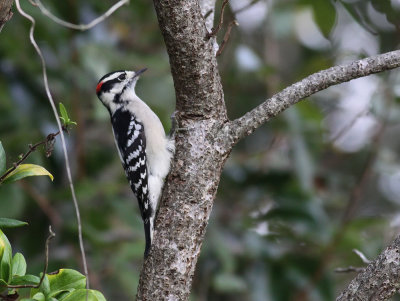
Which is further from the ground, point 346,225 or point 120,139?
point 120,139

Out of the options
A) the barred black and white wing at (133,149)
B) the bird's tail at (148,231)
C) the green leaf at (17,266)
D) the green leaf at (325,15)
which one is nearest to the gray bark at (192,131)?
the bird's tail at (148,231)

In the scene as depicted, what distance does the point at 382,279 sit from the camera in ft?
7.25

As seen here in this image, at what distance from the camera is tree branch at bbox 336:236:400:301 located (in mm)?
2205

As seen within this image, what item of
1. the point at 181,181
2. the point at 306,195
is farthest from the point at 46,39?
the point at 181,181

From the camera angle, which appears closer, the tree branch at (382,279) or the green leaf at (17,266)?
the green leaf at (17,266)

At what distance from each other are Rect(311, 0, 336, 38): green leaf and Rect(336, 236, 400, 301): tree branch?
150 cm

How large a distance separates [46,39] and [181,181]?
8.16 feet

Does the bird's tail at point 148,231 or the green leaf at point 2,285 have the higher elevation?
the bird's tail at point 148,231

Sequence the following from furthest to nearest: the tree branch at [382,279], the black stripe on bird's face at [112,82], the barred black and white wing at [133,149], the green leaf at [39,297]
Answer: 1. the black stripe on bird's face at [112,82]
2. the barred black and white wing at [133,149]
3. the tree branch at [382,279]
4. the green leaf at [39,297]

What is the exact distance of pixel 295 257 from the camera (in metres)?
4.90

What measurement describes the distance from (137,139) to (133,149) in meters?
0.08

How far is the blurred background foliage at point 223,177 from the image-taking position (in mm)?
4527

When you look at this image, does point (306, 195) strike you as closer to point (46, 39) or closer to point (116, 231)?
point (116, 231)

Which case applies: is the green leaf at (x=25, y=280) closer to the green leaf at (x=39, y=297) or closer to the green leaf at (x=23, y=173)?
the green leaf at (x=39, y=297)
